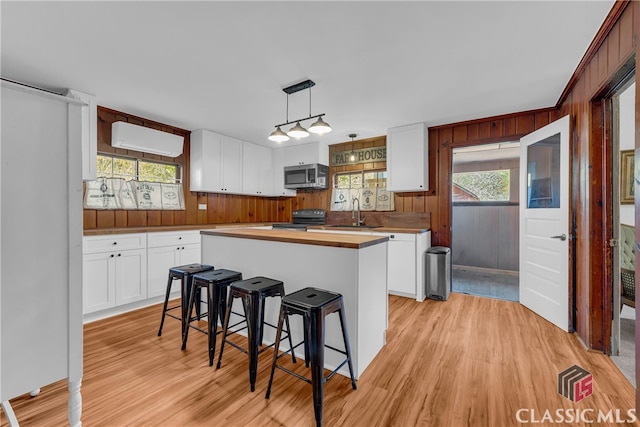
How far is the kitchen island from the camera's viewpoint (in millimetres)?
1840

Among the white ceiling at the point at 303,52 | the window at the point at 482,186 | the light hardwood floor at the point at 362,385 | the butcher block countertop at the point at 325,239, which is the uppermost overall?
the white ceiling at the point at 303,52

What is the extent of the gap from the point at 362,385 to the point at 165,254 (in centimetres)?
274

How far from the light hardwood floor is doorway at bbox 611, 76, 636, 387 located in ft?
0.65

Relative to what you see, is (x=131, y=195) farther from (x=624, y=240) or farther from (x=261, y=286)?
(x=624, y=240)

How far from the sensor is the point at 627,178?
2.81 meters

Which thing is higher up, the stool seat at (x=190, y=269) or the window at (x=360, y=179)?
the window at (x=360, y=179)

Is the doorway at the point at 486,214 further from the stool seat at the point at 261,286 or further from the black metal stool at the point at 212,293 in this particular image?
the black metal stool at the point at 212,293

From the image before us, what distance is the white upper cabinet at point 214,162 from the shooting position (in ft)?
13.5

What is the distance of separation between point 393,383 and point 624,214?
9.99 feet

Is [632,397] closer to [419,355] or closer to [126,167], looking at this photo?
[419,355]

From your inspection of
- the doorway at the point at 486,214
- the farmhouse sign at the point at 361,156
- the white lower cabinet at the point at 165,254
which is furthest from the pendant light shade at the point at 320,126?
the doorway at the point at 486,214

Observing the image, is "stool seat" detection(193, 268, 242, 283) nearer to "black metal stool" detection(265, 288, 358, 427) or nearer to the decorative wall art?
"black metal stool" detection(265, 288, 358, 427)

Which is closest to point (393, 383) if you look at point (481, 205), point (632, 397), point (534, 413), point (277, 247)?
point (534, 413)

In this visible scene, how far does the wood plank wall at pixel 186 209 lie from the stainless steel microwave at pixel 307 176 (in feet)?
2.36
